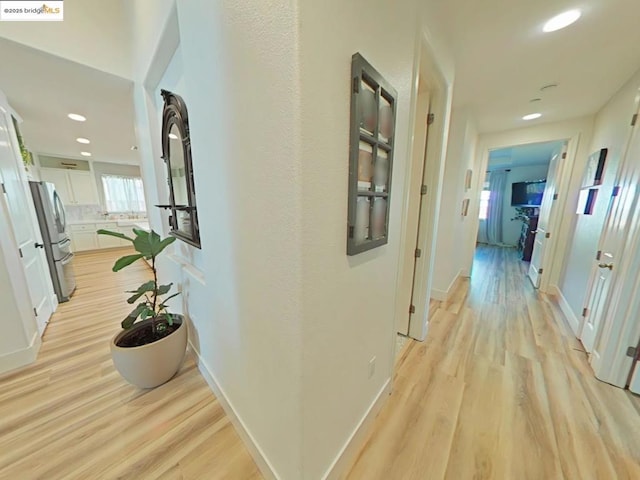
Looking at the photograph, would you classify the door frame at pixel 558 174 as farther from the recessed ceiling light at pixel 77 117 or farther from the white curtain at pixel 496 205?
the recessed ceiling light at pixel 77 117

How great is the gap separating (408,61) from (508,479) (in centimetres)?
218

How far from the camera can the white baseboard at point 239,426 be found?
3.55 feet

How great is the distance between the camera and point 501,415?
145 centimetres

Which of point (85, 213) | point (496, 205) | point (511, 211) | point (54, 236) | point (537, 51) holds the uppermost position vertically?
point (537, 51)

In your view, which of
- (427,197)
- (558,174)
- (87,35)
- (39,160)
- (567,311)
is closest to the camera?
(87,35)

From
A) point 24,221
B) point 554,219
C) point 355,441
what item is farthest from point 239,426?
point 554,219

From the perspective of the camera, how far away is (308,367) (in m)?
0.82

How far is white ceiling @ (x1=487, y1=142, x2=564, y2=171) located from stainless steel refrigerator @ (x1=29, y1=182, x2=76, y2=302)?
7047mm

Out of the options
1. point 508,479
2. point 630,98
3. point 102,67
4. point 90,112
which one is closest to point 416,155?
point 630,98

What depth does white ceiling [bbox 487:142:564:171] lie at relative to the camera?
186 inches

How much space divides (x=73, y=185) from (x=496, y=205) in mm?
11516

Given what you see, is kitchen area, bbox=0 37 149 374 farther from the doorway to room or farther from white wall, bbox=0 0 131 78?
the doorway to room

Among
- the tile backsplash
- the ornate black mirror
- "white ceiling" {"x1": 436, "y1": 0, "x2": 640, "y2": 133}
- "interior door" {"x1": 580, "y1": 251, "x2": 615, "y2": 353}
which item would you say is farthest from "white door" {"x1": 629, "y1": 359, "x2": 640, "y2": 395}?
the tile backsplash

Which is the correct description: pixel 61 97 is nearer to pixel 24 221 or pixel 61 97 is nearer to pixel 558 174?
pixel 24 221
